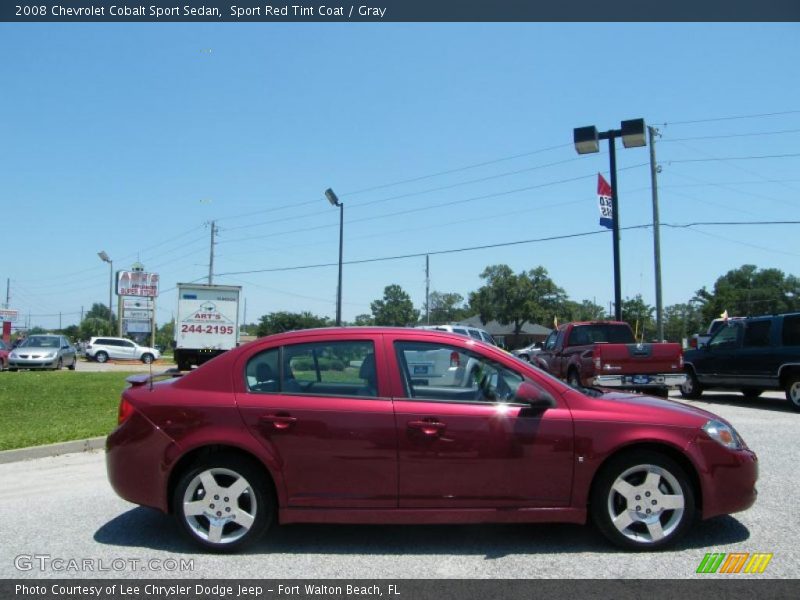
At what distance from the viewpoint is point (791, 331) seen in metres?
12.4

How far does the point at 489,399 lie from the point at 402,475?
0.81 meters

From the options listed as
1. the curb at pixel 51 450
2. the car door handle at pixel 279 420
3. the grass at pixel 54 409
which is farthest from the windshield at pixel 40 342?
the car door handle at pixel 279 420

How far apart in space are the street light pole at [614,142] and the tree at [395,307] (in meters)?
57.5

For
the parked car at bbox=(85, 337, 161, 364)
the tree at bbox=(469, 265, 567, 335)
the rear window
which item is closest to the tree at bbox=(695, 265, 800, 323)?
the tree at bbox=(469, 265, 567, 335)

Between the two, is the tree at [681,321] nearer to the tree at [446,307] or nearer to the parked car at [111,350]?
the tree at [446,307]

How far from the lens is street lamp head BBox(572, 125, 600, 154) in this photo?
18.2m

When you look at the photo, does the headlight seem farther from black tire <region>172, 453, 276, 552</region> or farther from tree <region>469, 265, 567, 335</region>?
tree <region>469, 265, 567, 335</region>

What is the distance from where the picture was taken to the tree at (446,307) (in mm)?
92750

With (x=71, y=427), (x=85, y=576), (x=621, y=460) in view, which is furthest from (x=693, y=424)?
(x=71, y=427)

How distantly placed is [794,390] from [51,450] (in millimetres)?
12230
